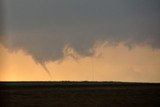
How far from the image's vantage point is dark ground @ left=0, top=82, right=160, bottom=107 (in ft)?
28.4

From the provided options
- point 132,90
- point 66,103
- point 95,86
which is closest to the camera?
point 66,103

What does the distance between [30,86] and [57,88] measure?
139 centimetres

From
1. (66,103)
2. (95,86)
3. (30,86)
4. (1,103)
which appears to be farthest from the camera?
(30,86)

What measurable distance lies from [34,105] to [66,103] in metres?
0.94

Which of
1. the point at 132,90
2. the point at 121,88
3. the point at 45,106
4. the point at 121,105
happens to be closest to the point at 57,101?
the point at 45,106

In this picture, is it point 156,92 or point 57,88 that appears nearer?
point 156,92

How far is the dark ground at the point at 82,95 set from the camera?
28.4ft

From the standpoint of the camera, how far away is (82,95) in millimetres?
11477

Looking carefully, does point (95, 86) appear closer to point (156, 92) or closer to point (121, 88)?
point (121, 88)

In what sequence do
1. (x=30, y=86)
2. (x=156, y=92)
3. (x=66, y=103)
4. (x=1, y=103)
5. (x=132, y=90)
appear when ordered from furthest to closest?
(x=30, y=86), (x=132, y=90), (x=156, y=92), (x=66, y=103), (x=1, y=103)

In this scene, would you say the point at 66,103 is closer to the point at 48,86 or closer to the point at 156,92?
the point at 156,92

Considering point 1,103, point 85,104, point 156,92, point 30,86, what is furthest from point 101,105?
point 30,86

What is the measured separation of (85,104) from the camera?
896 cm

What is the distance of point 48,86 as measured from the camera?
14305 millimetres
